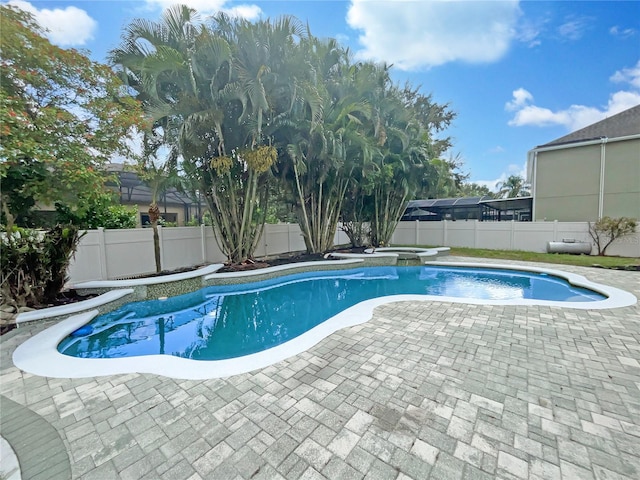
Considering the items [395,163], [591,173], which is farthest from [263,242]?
[591,173]

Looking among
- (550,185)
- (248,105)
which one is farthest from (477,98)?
(248,105)

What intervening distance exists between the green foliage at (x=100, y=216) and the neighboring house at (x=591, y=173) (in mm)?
19178

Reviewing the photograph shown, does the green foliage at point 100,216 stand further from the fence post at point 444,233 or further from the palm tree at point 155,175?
the fence post at point 444,233

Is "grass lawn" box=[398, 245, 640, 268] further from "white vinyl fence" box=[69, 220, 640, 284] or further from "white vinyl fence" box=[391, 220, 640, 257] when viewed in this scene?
"white vinyl fence" box=[69, 220, 640, 284]

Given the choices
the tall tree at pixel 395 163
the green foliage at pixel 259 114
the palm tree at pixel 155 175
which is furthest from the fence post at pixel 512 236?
the palm tree at pixel 155 175

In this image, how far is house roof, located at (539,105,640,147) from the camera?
13492 mm

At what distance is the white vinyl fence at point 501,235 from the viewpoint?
12.7 metres

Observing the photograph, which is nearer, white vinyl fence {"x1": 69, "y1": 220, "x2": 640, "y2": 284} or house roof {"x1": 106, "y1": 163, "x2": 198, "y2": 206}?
white vinyl fence {"x1": 69, "y1": 220, "x2": 640, "y2": 284}

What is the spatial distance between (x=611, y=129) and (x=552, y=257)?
7596mm

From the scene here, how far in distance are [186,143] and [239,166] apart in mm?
1791

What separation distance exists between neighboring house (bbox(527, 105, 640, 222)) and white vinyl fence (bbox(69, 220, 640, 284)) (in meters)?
1.73

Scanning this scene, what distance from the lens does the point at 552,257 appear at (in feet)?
40.7

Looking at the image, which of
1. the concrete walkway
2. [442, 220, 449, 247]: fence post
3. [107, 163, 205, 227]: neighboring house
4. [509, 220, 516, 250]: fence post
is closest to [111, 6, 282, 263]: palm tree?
[107, 163, 205, 227]: neighboring house

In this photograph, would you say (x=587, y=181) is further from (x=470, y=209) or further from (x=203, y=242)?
(x=203, y=242)
